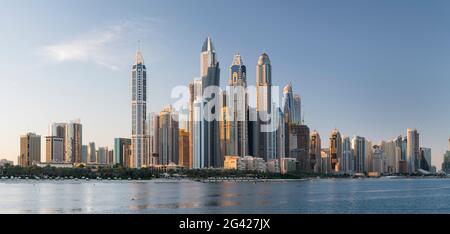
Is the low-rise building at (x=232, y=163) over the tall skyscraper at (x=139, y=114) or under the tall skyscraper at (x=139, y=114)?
under

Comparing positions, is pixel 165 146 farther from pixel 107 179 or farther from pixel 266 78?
pixel 107 179

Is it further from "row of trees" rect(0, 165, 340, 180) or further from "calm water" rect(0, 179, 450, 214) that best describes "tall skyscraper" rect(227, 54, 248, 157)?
"calm water" rect(0, 179, 450, 214)

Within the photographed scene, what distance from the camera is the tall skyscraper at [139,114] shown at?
84.0 metres

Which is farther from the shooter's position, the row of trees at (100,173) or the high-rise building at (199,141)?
the high-rise building at (199,141)

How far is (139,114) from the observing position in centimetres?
8525

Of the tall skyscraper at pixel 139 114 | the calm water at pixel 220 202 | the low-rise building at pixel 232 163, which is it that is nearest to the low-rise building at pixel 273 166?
the low-rise building at pixel 232 163

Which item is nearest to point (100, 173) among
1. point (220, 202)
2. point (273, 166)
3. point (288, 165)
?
point (273, 166)

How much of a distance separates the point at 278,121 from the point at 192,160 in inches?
673

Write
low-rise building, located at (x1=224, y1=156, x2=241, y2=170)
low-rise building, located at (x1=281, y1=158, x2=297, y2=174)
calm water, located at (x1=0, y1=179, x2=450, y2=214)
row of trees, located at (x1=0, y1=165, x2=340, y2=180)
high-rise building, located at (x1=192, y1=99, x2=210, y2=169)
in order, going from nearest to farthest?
calm water, located at (x1=0, y1=179, x2=450, y2=214) < row of trees, located at (x1=0, y1=165, x2=340, y2=180) < low-rise building, located at (x1=224, y1=156, x2=241, y2=170) < low-rise building, located at (x1=281, y1=158, x2=297, y2=174) < high-rise building, located at (x1=192, y1=99, x2=210, y2=169)

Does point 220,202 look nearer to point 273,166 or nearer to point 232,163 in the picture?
point 232,163

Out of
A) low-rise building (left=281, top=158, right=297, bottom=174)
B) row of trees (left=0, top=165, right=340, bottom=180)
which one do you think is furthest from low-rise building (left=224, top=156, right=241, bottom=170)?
low-rise building (left=281, top=158, right=297, bottom=174)

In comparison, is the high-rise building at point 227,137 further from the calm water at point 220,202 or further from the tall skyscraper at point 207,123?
the calm water at point 220,202

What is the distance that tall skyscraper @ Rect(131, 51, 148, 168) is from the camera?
8400cm

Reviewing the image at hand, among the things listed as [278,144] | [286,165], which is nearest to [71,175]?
[286,165]
